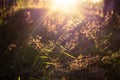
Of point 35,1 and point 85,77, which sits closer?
point 85,77

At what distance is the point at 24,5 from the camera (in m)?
7.91

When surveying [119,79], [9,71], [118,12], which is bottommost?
[119,79]

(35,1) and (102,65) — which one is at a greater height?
(35,1)

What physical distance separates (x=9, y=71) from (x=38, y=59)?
1.41ft

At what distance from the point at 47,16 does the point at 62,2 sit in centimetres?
311

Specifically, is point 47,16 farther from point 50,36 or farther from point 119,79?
point 119,79

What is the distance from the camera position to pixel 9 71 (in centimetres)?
399

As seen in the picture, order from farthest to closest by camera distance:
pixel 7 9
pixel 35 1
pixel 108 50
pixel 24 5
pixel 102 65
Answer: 1. pixel 35 1
2. pixel 24 5
3. pixel 7 9
4. pixel 108 50
5. pixel 102 65

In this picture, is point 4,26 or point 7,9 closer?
point 4,26

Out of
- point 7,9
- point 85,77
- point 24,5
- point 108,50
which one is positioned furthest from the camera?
point 24,5

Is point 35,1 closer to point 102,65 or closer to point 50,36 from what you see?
point 50,36

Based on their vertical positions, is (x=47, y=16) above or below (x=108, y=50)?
above

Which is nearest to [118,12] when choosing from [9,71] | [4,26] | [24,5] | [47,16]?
[47,16]

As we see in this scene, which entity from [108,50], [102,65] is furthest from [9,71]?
[108,50]
